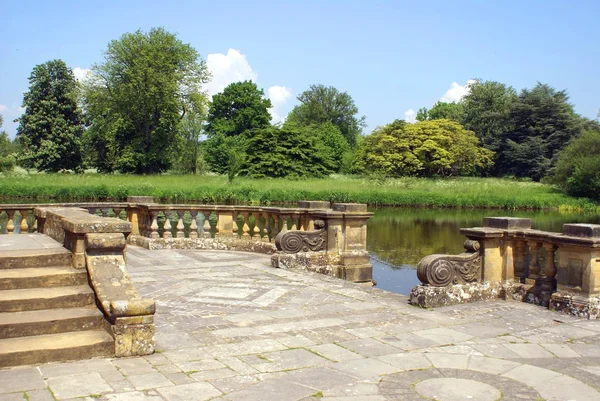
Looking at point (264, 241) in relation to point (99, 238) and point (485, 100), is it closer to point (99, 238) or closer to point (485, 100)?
point (99, 238)

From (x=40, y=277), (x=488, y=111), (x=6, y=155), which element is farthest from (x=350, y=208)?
(x=488, y=111)

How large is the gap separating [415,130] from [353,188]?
17038mm

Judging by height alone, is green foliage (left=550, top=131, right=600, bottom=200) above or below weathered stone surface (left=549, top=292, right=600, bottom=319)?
above

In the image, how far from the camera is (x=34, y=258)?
6.09m

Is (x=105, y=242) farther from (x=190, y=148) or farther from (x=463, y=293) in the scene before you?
(x=190, y=148)

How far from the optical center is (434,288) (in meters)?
7.46

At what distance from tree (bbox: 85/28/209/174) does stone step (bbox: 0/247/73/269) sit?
41.6m

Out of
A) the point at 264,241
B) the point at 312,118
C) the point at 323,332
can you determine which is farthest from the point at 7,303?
the point at 312,118

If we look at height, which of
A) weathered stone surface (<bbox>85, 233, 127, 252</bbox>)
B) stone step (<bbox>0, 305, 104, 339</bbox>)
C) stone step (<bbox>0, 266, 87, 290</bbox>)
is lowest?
stone step (<bbox>0, 305, 104, 339</bbox>)

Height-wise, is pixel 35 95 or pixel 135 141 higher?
pixel 35 95

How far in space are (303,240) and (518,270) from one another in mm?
3881

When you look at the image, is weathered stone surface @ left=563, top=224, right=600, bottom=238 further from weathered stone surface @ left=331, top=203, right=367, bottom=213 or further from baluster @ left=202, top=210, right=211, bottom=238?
baluster @ left=202, top=210, right=211, bottom=238

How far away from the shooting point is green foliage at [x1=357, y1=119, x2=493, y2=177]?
2226 inches

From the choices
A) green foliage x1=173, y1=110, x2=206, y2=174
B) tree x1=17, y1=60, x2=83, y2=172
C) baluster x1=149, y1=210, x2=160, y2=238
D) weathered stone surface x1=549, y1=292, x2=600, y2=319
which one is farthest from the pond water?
green foliage x1=173, y1=110, x2=206, y2=174
